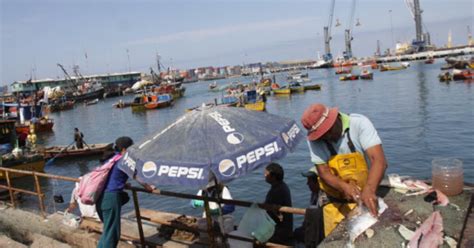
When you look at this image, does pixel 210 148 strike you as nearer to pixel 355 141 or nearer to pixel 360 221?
pixel 355 141

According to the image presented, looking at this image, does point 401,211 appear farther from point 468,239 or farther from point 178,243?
point 178,243

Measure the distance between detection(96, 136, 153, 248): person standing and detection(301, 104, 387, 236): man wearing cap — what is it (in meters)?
2.56

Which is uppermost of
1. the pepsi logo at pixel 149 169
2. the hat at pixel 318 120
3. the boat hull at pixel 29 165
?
the hat at pixel 318 120

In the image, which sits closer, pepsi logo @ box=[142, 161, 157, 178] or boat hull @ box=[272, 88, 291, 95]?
pepsi logo @ box=[142, 161, 157, 178]

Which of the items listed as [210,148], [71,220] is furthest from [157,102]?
[210,148]

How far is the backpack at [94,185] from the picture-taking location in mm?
4863

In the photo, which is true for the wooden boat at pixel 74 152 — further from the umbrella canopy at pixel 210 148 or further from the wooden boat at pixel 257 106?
the umbrella canopy at pixel 210 148

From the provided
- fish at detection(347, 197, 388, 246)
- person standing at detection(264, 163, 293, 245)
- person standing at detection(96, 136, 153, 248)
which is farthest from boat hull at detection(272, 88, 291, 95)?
fish at detection(347, 197, 388, 246)

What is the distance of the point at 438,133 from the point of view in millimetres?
23516

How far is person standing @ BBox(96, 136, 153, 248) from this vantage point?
500 centimetres

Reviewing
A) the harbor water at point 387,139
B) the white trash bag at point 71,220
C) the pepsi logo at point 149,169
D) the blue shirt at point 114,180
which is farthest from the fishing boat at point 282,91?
the pepsi logo at point 149,169

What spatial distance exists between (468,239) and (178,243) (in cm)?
418

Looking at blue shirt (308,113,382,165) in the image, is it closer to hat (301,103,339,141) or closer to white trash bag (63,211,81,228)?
hat (301,103,339,141)

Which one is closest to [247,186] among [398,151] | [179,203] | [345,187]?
[179,203]
